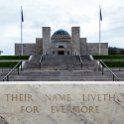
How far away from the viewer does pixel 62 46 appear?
56719 mm

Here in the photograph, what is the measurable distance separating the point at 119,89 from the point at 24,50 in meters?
51.6

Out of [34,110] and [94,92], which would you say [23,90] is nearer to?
[34,110]

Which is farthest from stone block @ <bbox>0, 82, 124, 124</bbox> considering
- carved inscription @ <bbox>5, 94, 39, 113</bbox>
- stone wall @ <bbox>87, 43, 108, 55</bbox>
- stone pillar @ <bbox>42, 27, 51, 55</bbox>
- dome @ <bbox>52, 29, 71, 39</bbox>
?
dome @ <bbox>52, 29, 71, 39</bbox>

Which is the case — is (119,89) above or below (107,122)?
above

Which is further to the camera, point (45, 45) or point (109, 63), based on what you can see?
point (45, 45)

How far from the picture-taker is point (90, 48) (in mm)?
56312

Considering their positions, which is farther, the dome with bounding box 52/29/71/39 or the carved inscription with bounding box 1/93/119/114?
the dome with bounding box 52/29/71/39

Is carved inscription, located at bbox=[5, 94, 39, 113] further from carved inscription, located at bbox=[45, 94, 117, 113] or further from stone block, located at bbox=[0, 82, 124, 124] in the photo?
carved inscription, located at bbox=[45, 94, 117, 113]

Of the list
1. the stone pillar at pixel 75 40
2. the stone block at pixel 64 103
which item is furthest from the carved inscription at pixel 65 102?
the stone pillar at pixel 75 40

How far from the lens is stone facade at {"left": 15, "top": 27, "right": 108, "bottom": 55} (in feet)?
182

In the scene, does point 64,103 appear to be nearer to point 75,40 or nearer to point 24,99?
point 24,99

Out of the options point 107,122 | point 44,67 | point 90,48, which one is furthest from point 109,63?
point 107,122

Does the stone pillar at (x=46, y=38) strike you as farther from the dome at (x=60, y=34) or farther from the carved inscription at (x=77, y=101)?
the carved inscription at (x=77, y=101)

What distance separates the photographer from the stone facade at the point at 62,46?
55.6 meters
